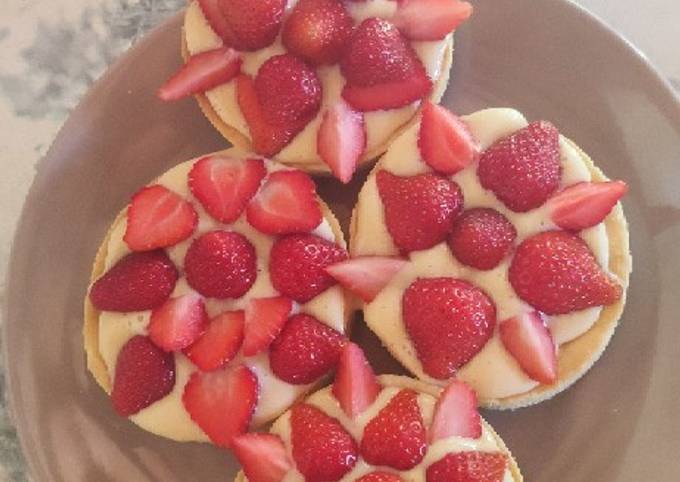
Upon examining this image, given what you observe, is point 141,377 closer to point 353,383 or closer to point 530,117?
point 353,383

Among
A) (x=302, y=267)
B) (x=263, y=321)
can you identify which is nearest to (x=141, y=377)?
(x=263, y=321)

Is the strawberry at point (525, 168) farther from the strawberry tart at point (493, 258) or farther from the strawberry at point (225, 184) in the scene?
the strawberry at point (225, 184)

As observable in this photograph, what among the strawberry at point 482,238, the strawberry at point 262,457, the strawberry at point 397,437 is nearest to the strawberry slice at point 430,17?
the strawberry at point 482,238

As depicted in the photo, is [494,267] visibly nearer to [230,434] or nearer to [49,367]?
[230,434]

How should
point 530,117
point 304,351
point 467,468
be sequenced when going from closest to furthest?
point 467,468 < point 304,351 < point 530,117

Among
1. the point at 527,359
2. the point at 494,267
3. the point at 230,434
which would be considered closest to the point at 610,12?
the point at 494,267
